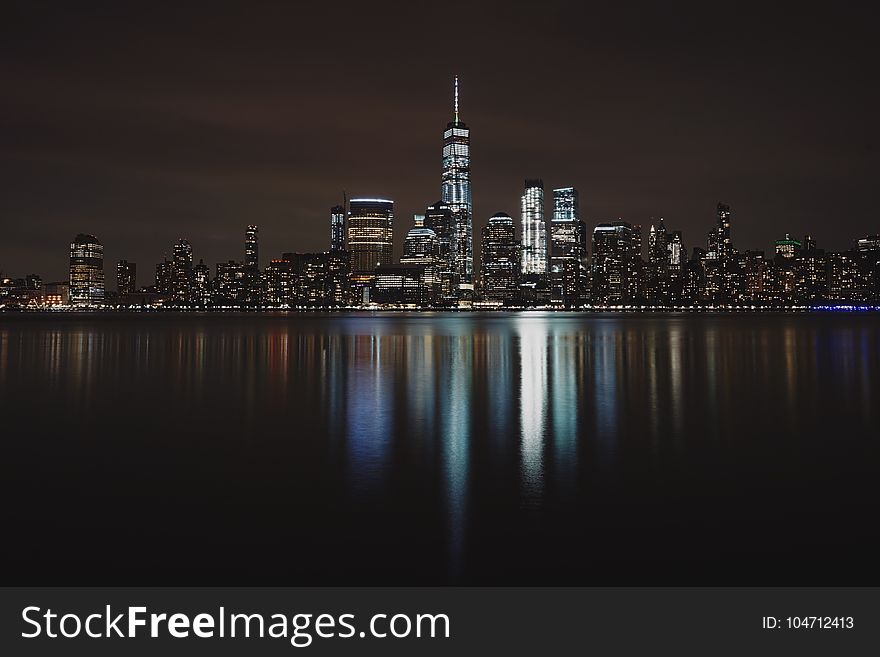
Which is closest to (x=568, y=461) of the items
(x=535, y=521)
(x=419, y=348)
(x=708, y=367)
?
(x=535, y=521)

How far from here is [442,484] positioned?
1083 centimetres

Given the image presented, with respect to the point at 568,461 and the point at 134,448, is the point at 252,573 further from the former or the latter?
the point at 134,448

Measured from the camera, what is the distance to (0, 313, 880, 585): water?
745 centimetres

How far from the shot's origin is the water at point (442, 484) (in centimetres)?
745

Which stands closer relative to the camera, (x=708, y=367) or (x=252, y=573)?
(x=252, y=573)

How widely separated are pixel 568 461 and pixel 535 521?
379 centimetres

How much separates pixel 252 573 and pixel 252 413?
1180 centimetres

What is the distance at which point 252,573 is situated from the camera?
284 inches

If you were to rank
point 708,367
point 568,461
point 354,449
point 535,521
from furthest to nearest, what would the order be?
point 708,367
point 354,449
point 568,461
point 535,521
